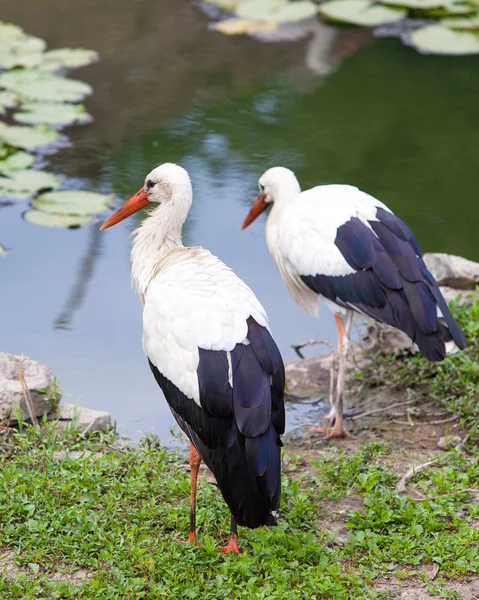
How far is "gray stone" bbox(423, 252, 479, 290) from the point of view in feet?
17.9

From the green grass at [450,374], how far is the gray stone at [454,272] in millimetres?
293

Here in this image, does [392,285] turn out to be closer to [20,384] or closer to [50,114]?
[20,384]

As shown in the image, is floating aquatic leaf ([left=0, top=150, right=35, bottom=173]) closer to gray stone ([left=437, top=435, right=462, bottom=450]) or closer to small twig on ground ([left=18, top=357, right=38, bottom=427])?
small twig on ground ([left=18, top=357, right=38, bottom=427])

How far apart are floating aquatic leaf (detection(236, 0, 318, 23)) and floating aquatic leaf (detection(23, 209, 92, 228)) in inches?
160

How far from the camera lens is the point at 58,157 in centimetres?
729

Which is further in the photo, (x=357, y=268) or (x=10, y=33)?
(x=10, y=33)

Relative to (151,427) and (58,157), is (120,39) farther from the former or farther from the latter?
(151,427)

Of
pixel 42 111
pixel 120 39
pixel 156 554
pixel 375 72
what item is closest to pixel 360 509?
pixel 156 554

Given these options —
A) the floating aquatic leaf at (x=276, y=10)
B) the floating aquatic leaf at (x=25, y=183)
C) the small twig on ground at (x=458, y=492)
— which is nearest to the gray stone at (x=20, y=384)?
the small twig on ground at (x=458, y=492)

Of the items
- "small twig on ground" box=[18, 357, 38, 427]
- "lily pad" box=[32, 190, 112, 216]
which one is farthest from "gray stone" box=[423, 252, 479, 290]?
"small twig on ground" box=[18, 357, 38, 427]

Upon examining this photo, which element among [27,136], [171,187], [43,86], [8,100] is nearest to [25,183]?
[27,136]

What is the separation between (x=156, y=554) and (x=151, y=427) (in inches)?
53.6

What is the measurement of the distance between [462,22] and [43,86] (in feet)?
14.3

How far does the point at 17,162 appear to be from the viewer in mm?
6848
